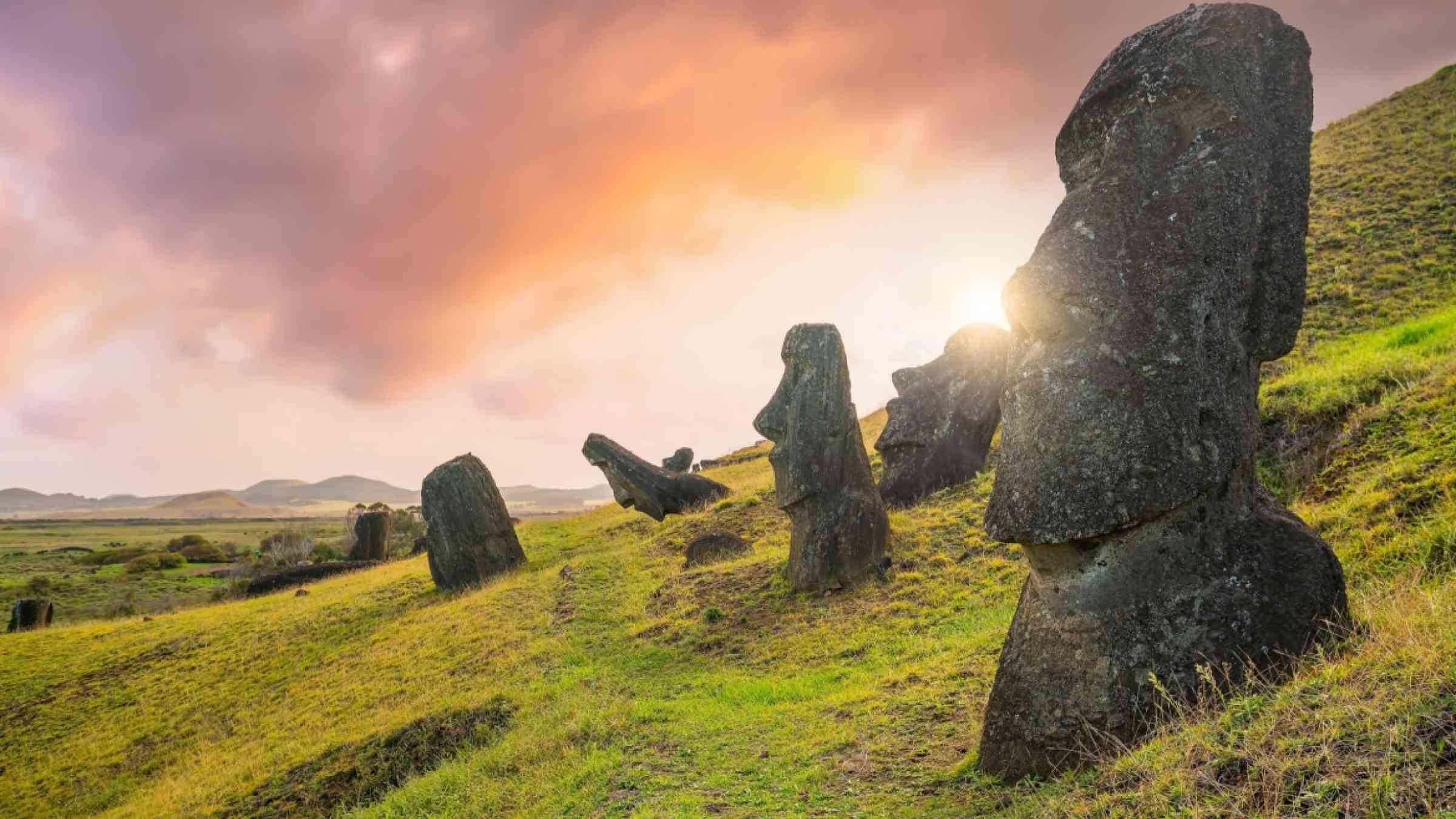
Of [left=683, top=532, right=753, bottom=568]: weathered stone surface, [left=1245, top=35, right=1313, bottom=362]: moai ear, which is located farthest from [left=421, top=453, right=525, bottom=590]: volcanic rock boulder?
[left=1245, top=35, right=1313, bottom=362]: moai ear

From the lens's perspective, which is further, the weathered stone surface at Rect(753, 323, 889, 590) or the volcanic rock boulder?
the volcanic rock boulder

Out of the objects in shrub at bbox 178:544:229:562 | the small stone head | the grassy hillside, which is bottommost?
the grassy hillside

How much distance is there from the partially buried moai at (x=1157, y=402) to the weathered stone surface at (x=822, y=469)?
358 inches

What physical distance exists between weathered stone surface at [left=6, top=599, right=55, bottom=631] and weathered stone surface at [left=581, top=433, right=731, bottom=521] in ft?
73.2

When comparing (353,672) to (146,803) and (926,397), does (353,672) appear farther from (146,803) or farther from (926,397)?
(926,397)

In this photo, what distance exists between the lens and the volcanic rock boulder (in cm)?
2495

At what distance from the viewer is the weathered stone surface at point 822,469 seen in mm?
15891

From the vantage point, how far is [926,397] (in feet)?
69.6

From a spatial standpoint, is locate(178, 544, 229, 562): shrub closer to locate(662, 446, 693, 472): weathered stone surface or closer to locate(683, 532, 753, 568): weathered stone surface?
locate(662, 446, 693, 472): weathered stone surface

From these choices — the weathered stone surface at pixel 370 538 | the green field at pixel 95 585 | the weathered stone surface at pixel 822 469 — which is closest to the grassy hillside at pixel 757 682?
the weathered stone surface at pixel 822 469

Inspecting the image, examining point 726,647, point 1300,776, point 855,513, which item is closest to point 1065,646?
point 1300,776

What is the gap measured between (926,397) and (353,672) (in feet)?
51.6

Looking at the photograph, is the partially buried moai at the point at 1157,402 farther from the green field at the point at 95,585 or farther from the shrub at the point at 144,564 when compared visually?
the shrub at the point at 144,564

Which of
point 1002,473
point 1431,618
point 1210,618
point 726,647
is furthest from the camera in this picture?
point 726,647
